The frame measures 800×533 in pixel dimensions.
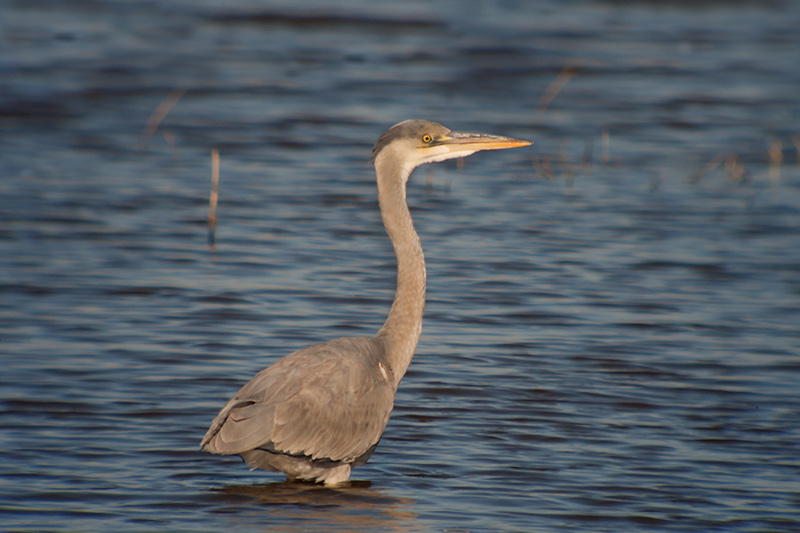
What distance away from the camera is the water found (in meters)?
6.47

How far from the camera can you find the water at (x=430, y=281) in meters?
6.47

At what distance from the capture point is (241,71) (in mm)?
18453

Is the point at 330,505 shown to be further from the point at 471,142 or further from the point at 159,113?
the point at 159,113

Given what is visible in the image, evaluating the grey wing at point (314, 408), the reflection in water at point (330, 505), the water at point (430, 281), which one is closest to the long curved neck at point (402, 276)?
the grey wing at point (314, 408)

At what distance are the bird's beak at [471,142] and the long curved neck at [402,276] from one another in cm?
29

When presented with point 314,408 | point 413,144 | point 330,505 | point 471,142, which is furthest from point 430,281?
point 330,505

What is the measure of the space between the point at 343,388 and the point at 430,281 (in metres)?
3.93

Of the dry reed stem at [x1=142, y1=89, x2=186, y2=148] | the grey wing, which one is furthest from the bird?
the dry reed stem at [x1=142, y1=89, x2=186, y2=148]

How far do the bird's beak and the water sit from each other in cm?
167

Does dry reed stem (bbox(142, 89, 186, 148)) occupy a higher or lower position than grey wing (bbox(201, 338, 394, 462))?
higher

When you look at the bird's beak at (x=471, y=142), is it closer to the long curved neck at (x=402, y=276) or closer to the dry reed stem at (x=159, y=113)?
the long curved neck at (x=402, y=276)

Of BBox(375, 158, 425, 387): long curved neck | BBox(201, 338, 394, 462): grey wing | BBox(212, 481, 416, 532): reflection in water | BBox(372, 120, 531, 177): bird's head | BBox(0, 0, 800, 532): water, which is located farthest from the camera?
BBox(372, 120, 531, 177): bird's head

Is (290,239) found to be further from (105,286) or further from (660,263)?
(660,263)

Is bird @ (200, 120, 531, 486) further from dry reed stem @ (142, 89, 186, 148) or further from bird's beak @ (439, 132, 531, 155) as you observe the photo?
dry reed stem @ (142, 89, 186, 148)
